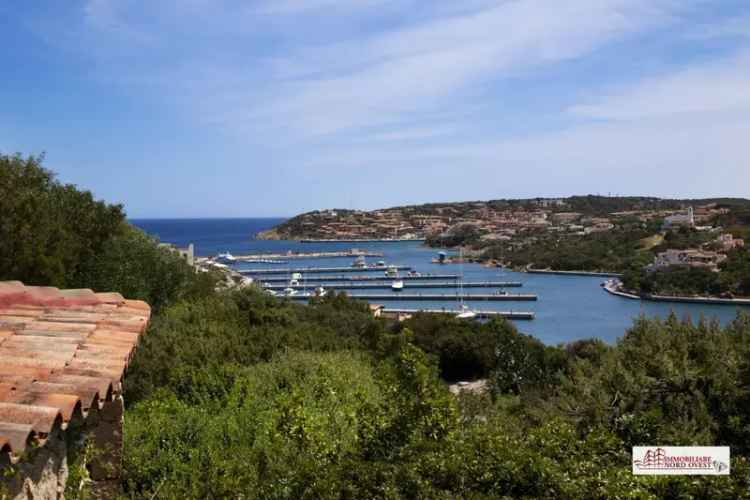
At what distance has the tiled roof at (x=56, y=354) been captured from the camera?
200 cm

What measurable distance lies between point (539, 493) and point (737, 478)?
1225 mm

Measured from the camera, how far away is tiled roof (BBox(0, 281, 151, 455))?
2000 millimetres

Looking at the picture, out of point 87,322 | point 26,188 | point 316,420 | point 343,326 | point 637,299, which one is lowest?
point 637,299

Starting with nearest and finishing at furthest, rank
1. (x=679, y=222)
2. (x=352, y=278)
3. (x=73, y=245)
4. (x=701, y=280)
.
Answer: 1. (x=73, y=245)
2. (x=701, y=280)
3. (x=352, y=278)
4. (x=679, y=222)

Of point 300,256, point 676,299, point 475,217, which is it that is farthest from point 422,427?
point 475,217

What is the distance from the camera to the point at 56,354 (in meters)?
2.74

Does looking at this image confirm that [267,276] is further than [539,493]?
Yes

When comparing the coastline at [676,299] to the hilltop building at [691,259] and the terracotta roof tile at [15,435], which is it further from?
the terracotta roof tile at [15,435]

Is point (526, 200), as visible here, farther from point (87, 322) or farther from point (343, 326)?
point (87, 322)

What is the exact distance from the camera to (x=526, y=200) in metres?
157

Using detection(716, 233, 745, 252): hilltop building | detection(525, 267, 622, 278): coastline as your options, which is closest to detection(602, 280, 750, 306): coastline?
detection(525, 267, 622, 278): coastline

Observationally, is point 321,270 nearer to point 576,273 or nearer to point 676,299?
point 576,273

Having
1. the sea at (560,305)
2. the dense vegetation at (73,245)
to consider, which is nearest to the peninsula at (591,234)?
the sea at (560,305)

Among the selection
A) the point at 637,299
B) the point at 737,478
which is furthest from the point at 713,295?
the point at 737,478
